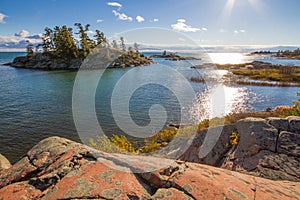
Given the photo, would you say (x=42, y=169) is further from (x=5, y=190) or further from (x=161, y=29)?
(x=161, y=29)

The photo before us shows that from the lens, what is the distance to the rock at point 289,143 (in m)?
6.44

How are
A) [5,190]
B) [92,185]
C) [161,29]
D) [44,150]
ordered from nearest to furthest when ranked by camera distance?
1. [92,185]
2. [5,190]
3. [44,150]
4. [161,29]

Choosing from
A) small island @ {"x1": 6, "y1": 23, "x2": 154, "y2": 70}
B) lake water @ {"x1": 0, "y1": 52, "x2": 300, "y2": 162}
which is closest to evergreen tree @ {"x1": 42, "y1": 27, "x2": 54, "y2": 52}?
small island @ {"x1": 6, "y1": 23, "x2": 154, "y2": 70}

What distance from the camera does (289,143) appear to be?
6.66m

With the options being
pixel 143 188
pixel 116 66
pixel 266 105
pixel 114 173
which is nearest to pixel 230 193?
pixel 143 188

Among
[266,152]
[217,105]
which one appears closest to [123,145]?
[266,152]

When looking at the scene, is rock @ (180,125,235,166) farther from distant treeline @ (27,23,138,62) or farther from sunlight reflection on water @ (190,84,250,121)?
distant treeline @ (27,23,138,62)

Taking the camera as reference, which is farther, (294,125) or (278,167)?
(294,125)

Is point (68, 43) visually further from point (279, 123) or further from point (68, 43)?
point (279, 123)

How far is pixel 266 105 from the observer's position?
2655 centimetres

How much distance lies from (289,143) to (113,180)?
643cm

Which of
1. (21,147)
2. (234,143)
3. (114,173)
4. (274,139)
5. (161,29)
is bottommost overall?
(21,147)

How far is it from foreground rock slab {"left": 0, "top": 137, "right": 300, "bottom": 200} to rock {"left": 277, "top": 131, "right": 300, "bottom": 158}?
213cm

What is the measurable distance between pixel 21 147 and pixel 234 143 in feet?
49.2
